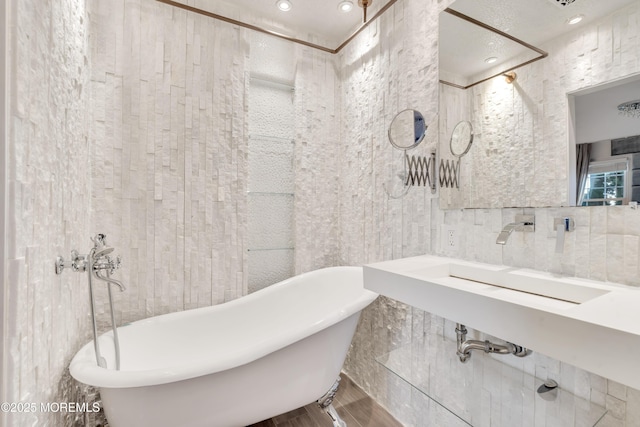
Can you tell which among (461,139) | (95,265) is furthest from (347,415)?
(461,139)

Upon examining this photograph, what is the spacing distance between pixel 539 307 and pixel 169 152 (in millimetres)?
1949

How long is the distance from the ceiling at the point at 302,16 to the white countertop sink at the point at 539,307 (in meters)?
1.83

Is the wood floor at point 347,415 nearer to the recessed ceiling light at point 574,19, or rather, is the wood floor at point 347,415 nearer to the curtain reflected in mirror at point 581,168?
the curtain reflected in mirror at point 581,168

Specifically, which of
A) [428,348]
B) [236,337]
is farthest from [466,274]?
[236,337]

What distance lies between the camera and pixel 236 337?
176 centimetres

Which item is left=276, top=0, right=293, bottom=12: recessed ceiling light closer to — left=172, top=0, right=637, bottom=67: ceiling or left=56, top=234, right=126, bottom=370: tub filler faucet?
left=172, top=0, right=637, bottom=67: ceiling

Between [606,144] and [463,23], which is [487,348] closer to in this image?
[606,144]

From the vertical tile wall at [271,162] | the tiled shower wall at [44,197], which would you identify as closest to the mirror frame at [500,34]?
the vertical tile wall at [271,162]

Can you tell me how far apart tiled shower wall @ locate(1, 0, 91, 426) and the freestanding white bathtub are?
0.53 ft

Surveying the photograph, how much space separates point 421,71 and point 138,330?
6.98 ft

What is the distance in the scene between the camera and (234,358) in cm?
112

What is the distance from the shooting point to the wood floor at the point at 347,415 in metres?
1.64

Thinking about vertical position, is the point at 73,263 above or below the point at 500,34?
below

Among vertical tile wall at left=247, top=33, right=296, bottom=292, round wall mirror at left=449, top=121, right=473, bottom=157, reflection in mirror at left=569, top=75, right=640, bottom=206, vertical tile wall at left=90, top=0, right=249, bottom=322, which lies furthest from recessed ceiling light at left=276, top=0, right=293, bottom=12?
reflection in mirror at left=569, top=75, right=640, bottom=206
